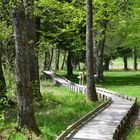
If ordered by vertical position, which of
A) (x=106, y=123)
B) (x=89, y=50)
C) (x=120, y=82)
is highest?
(x=89, y=50)

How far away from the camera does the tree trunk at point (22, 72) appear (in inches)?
507

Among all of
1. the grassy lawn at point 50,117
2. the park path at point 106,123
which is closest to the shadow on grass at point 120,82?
the grassy lawn at point 50,117

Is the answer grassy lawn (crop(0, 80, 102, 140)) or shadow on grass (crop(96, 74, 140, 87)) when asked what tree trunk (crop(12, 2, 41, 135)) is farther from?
shadow on grass (crop(96, 74, 140, 87))

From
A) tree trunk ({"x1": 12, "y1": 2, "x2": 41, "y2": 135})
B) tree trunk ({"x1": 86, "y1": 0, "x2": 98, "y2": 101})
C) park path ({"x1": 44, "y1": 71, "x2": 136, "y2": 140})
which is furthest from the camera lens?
tree trunk ({"x1": 86, "y1": 0, "x2": 98, "y2": 101})

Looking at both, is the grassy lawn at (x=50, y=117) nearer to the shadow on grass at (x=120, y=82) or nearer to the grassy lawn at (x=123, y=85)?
the grassy lawn at (x=123, y=85)

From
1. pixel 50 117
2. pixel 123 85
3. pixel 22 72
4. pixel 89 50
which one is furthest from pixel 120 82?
pixel 22 72

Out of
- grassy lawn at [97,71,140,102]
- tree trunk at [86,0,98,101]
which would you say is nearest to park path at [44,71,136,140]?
tree trunk at [86,0,98,101]

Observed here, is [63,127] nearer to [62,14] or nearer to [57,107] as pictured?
[57,107]

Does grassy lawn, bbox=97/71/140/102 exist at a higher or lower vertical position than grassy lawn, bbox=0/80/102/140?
lower

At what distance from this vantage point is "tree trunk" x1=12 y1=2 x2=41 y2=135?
12.9 meters

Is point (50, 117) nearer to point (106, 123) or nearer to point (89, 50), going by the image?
point (106, 123)

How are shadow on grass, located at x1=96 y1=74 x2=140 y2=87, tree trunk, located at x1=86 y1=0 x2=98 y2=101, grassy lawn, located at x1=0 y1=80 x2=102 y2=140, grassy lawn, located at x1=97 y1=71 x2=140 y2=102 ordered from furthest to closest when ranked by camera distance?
1. shadow on grass, located at x1=96 y1=74 x2=140 y2=87
2. grassy lawn, located at x1=97 y1=71 x2=140 y2=102
3. tree trunk, located at x1=86 y1=0 x2=98 y2=101
4. grassy lawn, located at x1=0 y1=80 x2=102 y2=140

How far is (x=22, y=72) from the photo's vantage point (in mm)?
13023

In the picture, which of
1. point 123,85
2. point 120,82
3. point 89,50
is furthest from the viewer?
point 120,82
